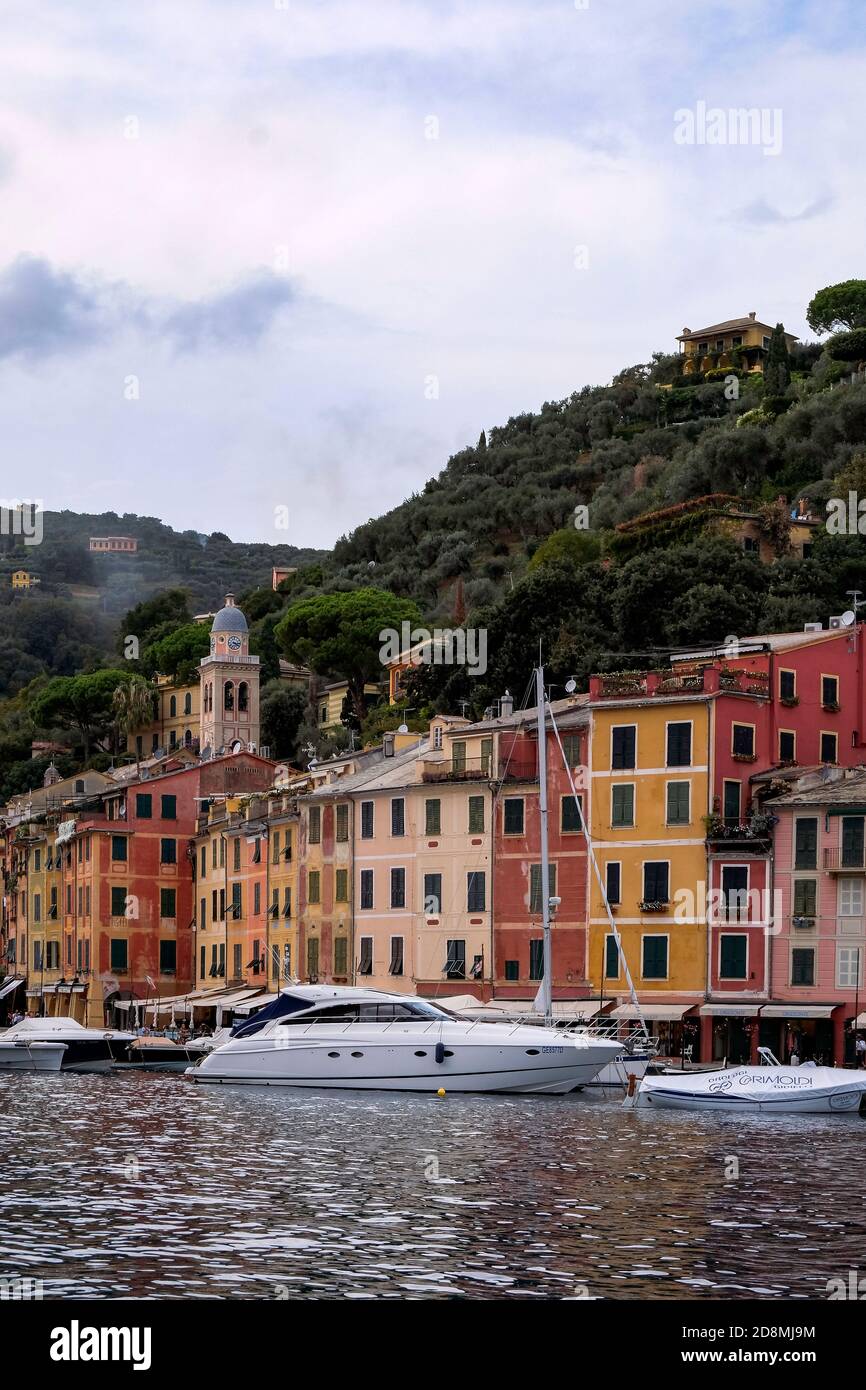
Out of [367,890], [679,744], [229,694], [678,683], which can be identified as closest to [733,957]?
[679,744]

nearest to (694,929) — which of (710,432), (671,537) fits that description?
(671,537)

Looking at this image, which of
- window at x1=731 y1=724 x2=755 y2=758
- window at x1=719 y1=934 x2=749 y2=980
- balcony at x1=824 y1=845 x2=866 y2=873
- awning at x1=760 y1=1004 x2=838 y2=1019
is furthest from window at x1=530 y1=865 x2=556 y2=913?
balcony at x1=824 y1=845 x2=866 y2=873

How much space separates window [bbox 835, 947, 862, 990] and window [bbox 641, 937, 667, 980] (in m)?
6.77

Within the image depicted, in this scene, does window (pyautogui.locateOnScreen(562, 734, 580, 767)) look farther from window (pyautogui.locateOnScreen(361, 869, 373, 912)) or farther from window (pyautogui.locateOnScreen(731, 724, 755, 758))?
window (pyautogui.locateOnScreen(361, 869, 373, 912))

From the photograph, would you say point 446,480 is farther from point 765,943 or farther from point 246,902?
point 765,943

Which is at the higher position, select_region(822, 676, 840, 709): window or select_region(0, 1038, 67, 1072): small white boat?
select_region(822, 676, 840, 709): window

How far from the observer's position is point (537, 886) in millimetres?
80062

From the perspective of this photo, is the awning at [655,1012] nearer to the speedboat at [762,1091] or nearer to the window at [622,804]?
the window at [622,804]

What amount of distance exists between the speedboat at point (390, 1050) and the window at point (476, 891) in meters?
16.4

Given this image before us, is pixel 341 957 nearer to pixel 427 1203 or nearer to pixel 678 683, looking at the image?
pixel 678 683

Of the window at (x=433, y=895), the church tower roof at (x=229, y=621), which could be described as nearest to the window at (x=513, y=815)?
the window at (x=433, y=895)

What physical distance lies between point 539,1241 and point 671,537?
325 ft

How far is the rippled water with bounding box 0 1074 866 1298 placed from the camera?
2633cm

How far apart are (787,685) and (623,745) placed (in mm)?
6623
